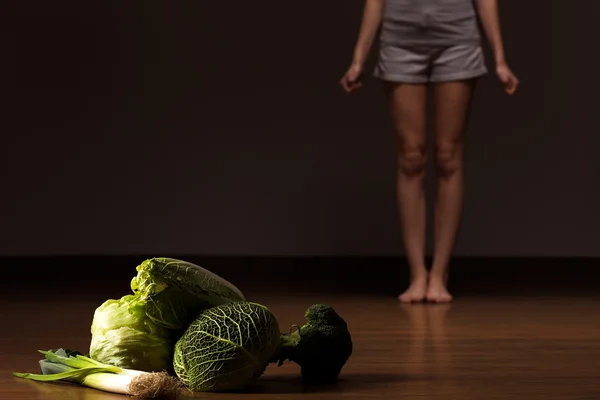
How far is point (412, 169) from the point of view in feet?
13.0

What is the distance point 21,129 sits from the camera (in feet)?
17.7

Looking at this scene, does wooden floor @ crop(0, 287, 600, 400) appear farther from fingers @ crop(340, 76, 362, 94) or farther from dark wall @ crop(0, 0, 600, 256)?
dark wall @ crop(0, 0, 600, 256)

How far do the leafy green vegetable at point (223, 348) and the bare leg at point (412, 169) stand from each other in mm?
1740

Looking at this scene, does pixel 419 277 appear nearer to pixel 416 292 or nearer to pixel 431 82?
pixel 416 292

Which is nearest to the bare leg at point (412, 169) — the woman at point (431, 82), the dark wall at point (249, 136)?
the woman at point (431, 82)

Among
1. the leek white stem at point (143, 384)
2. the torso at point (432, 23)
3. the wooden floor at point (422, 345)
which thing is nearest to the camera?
the leek white stem at point (143, 384)

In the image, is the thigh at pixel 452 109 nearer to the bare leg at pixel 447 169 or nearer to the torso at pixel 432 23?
the bare leg at pixel 447 169

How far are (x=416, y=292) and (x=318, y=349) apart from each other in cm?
161

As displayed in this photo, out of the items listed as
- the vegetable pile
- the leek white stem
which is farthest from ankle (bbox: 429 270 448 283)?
the leek white stem

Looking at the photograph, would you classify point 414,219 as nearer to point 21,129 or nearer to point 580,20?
point 580,20

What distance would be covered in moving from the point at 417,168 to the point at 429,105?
4.47ft

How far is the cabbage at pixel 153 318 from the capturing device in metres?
2.28

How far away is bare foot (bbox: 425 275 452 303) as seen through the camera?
153 inches

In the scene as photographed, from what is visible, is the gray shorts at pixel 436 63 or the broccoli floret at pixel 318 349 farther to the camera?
the gray shorts at pixel 436 63
